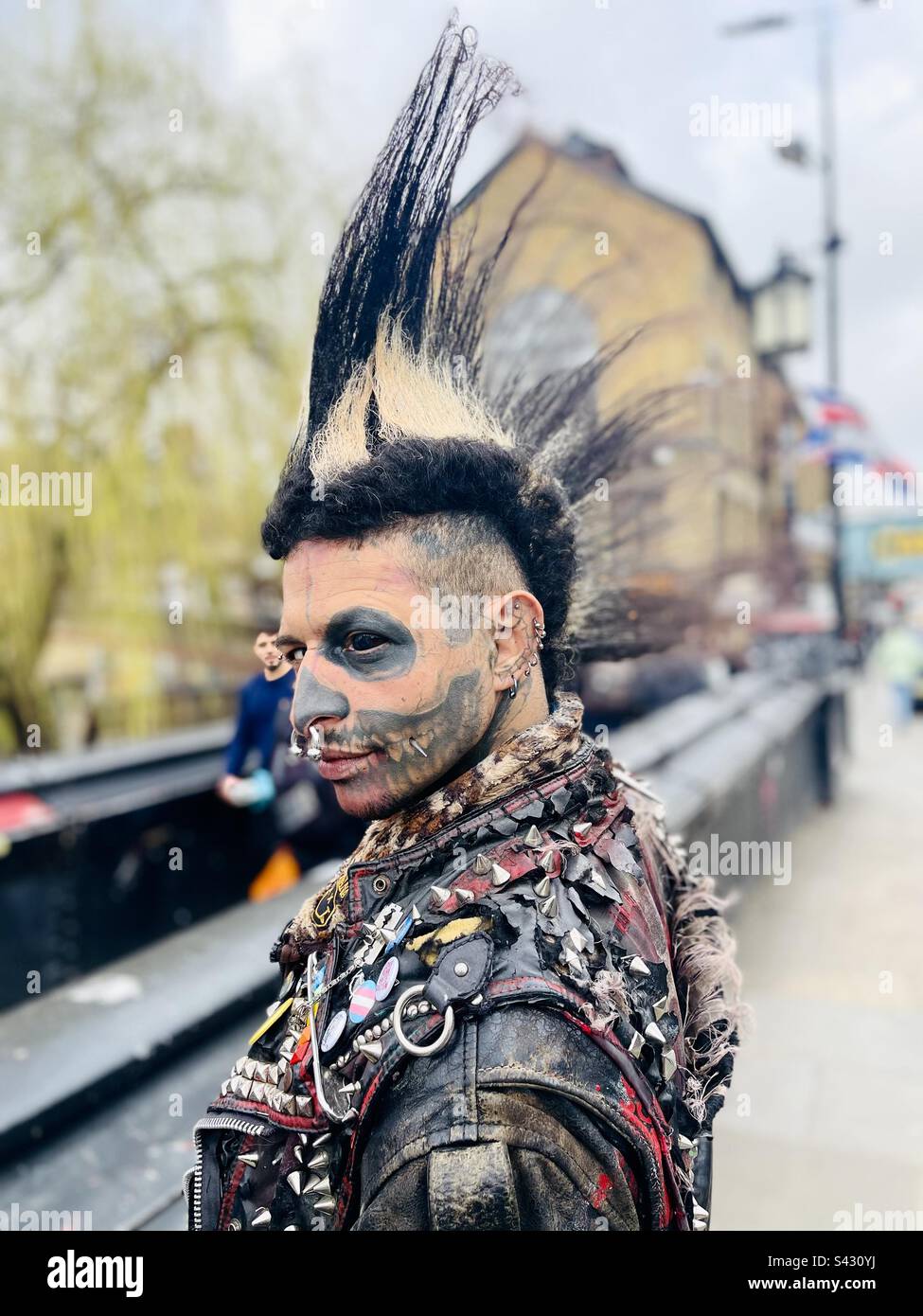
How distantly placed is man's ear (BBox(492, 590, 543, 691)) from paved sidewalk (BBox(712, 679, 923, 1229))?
209 centimetres

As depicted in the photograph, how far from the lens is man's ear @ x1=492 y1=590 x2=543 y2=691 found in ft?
4.31

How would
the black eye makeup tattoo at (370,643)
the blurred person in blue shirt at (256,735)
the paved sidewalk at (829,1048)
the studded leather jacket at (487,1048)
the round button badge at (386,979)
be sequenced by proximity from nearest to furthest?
1. the studded leather jacket at (487,1048)
2. the round button badge at (386,979)
3. the black eye makeup tattoo at (370,643)
4. the paved sidewalk at (829,1048)
5. the blurred person in blue shirt at (256,735)

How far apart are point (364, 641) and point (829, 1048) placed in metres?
4.16

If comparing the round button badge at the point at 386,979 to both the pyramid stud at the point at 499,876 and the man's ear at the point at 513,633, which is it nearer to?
the pyramid stud at the point at 499,876

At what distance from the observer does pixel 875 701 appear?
1958 cm

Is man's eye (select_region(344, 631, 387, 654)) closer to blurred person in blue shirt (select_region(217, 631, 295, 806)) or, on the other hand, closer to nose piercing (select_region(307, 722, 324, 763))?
nose piercing (select_region(307, 722, 324, 763))

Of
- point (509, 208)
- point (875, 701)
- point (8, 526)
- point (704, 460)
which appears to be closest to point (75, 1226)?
point (509, 208)

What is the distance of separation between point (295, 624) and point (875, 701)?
65.9 feet

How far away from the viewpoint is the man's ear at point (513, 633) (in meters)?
1.31

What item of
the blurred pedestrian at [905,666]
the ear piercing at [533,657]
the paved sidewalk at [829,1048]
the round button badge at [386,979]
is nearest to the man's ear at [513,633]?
the ear piercing at [533,657]

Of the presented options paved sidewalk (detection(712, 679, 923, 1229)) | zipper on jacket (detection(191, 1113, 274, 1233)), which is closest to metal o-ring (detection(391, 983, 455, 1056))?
zipper on jacket (detection(191, 1113, 274, 1233))

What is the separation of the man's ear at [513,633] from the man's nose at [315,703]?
209 mm

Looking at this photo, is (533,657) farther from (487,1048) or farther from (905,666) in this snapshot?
(905,666)
